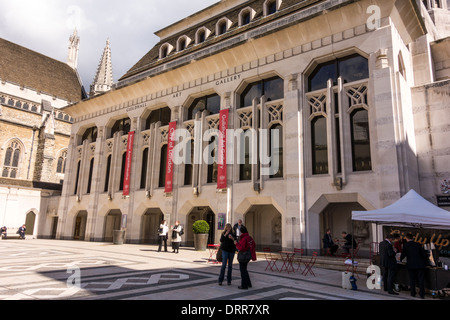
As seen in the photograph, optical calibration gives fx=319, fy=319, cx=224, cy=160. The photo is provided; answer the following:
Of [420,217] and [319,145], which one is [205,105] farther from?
[420,217]

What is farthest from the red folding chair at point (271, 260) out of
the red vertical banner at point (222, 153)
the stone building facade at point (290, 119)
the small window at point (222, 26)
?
the small window at point (222, 26)

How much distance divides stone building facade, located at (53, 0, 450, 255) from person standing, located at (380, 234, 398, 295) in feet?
21.9

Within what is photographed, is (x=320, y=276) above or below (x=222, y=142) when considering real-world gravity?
below

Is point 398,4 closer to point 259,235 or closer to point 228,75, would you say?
point 228,75

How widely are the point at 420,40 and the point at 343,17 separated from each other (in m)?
5.54

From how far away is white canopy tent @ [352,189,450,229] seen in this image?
911cm

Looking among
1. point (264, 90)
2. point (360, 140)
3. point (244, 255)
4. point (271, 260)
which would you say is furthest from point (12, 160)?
point (244, 255)

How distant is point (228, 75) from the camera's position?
22.4m

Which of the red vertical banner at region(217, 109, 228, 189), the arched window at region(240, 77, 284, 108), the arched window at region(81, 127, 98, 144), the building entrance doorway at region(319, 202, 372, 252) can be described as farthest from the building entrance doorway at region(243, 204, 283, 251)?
the arched window at region(81, 127, 98, 144)

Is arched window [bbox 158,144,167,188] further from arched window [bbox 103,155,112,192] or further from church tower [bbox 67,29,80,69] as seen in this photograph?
church tower [bbox 67,29,80,69]

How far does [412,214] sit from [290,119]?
408 inches

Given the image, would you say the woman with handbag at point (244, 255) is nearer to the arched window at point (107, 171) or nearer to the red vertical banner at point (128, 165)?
the red vertical banner at point (128, 165)

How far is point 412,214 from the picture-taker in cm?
931
